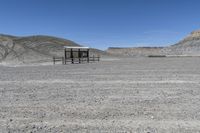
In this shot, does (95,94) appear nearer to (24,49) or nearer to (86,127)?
(86,127)

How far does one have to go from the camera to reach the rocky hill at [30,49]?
237 ft

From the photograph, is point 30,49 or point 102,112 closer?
point 102,112

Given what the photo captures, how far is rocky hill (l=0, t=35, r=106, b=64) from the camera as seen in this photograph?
72125 millimetres

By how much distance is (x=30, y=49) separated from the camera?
8269 centimetres

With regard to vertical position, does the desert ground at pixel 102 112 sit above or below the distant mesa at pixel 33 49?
below

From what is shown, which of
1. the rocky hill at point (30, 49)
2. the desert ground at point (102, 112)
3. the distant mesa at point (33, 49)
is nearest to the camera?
the desert ground at point (102, 112)

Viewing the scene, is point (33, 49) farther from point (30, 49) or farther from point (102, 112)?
point (102, 112)

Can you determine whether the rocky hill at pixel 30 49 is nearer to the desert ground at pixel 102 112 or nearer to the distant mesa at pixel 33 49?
the distant mesa at pixel 33 49

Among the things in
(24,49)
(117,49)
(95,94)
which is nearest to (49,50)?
(24,49)

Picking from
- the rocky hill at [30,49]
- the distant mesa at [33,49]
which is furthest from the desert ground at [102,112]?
the rocky hill at [30,49]

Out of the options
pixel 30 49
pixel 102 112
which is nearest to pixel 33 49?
pixel 30 49

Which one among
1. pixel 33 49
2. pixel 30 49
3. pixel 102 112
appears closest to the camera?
pixel 102 112

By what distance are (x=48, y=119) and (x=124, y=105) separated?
2405 millimetres

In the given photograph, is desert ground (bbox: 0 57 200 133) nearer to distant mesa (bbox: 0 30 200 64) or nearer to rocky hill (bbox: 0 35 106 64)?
distant mesa (bbox: 0 30 200 64)
